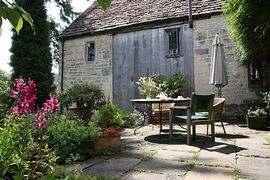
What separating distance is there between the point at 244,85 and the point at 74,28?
309 inches

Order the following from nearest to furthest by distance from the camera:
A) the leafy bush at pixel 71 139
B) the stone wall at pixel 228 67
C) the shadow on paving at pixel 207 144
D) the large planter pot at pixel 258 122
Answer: the leafy bush at pixel 71 139 → the shadow on paving at pixel 207 144 → the large planter pot at pixel 258 122 → the stone wall at pixel 228 67

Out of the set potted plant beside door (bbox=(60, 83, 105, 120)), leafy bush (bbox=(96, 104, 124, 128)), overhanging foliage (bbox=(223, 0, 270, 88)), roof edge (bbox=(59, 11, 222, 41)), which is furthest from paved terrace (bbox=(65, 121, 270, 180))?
roof edge (bbox=(59, 11, 222, 41))

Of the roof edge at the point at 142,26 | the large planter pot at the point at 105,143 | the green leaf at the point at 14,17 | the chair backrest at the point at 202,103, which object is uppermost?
the roof edge at the point at 142,26

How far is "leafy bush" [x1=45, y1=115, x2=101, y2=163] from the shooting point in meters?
3.28

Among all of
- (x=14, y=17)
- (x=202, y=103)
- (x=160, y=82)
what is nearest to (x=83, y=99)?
(x=160, y=82)

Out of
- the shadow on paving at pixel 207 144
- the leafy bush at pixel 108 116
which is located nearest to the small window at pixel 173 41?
the leafy bush at pixel 108 116

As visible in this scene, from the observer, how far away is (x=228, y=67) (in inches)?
345

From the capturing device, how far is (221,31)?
8.99 metres

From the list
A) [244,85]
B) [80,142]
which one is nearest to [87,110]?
[80,142]

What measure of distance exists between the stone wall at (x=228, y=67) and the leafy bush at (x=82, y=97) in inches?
145

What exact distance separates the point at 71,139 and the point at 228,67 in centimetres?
686

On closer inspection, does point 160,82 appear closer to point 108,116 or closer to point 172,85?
point 172,85

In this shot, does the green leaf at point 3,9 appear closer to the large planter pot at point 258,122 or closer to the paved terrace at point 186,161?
the paved terrace at point 186,161

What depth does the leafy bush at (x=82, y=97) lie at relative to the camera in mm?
7325
